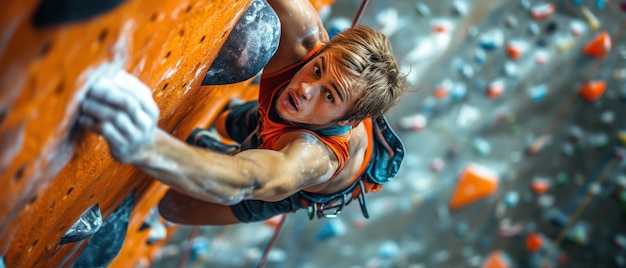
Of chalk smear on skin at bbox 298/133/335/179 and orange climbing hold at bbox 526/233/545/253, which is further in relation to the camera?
orange climbing hold at bbox 526/233/545/253

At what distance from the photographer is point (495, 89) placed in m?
2.82

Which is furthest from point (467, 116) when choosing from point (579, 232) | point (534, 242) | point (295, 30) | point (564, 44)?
point (295, 30)

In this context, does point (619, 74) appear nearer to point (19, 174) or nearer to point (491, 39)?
point (491, 39)

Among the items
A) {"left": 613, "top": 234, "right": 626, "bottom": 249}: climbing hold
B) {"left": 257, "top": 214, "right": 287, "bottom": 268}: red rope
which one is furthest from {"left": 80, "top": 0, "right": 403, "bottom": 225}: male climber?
{"left": 613, "top": 234, "right": 626, "bottom": 249}: climbing hold

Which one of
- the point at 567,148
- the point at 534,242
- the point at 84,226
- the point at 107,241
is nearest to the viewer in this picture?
the point at 84,226

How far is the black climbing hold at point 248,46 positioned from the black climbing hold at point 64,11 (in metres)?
0.54

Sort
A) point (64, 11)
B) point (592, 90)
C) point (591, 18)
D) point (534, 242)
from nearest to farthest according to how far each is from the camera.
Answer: point (64, 11) → point (591, 18) → point (592, 90) → point (534, 242)

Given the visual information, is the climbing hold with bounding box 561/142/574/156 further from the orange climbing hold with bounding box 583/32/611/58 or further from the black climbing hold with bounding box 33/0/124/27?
the black climbing hold with bounding box 33/0/124/27

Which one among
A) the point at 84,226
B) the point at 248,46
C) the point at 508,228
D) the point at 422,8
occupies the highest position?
the point at 248,46

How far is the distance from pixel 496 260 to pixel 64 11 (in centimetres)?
277

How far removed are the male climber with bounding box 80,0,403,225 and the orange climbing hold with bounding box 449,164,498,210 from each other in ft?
5.02

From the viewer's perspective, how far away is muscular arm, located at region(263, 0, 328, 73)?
50.2 inches

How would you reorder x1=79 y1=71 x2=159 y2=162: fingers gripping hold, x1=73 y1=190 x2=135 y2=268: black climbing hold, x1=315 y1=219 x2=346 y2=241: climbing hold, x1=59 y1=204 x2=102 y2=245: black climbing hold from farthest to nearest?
x1=315 y1=219 x2=346 y2=241: climbing hold, x1=73 y1=190 x2=135 y2=268: black climbing hold, x1=59 y1=204 x2=102 y2=245: black climbing hold, x1=79 y1=71 x2=159 y2=162: fingers gripping hold

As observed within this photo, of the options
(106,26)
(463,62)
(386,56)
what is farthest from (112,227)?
(463,62)
